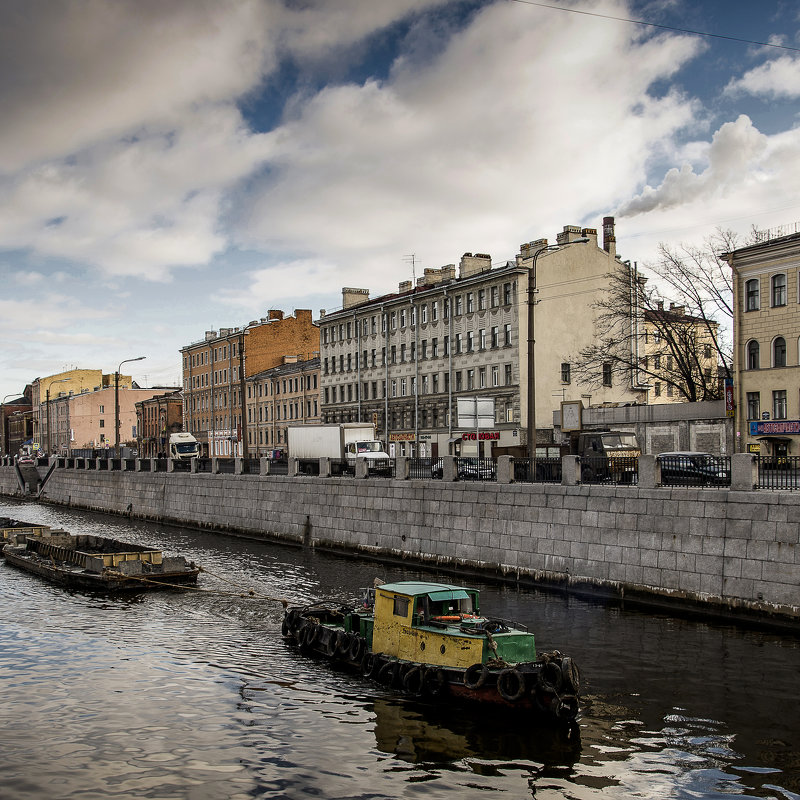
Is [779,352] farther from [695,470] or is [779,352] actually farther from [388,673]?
[388,673]

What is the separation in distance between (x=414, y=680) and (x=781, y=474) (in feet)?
→ 34.8

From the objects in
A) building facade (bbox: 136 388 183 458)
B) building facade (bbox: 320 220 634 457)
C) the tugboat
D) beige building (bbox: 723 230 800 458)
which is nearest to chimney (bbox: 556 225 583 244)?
building facade (bbox: 320 220 634 457)

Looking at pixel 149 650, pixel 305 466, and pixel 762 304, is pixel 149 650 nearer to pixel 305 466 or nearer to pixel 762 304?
pixel 305 466

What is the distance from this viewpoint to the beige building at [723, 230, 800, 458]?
3928cm

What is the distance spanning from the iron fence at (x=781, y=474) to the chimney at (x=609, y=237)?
42.4 metres

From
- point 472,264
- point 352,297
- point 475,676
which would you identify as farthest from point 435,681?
point 352,297

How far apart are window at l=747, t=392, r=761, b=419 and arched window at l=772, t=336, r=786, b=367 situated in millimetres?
1683

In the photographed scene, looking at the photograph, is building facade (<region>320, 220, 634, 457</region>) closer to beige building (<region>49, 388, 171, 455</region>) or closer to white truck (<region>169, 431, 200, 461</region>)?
white truck (<region>169, 431, 200, 461</region>)

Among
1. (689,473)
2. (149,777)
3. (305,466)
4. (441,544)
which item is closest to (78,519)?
(305,466)

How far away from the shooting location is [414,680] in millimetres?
15289

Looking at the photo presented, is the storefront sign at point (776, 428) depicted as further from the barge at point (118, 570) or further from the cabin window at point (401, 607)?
the cabin window at point (401, 607)

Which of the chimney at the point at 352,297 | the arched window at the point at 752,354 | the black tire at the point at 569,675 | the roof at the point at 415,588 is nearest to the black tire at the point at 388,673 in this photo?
the roof at the point at 415,588

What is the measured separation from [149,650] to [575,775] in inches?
425

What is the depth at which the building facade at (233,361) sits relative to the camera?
86.8 metres
